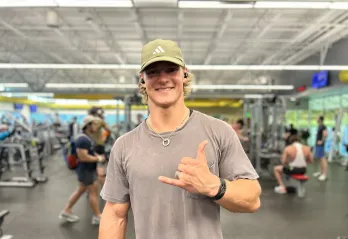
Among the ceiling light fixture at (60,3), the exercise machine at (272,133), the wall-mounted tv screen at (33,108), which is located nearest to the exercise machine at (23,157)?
the ceiling light fixture at (60,3)

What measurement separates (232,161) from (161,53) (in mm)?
427

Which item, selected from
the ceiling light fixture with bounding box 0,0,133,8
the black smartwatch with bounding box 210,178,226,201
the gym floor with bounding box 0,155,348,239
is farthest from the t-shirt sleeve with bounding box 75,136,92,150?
the black smartwatch with bounding box 210,178,226,201

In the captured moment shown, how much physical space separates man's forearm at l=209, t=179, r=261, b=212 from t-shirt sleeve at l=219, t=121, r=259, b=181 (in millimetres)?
26

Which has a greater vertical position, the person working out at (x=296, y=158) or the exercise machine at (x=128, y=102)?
the exercise machine at (x=128, y=102)

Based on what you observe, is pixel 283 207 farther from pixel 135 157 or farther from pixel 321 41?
pixel 321 41

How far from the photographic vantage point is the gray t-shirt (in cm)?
96

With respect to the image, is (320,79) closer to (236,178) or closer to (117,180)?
(236,178)

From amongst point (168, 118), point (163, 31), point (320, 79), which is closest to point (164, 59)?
point (168, 118)

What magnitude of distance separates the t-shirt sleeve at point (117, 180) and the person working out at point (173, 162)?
0.03m

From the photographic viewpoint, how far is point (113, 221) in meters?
1.09

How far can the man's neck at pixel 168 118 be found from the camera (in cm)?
102

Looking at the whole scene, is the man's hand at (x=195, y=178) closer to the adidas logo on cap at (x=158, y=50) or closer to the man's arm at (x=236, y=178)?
the man's arm at (x=236, y=178)

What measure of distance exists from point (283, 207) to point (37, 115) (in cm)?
1863

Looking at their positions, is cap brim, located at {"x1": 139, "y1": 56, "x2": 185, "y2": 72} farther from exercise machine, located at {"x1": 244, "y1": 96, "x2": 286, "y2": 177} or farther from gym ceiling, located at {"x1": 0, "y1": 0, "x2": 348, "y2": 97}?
exercise machine, located at {"x1": 244, "y1": 96, "x2": 286, "y2": 177}
